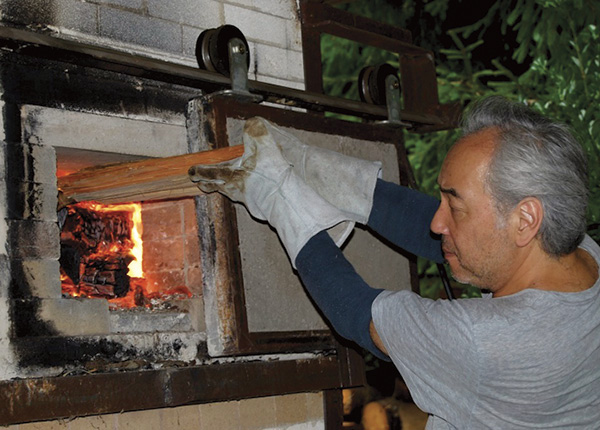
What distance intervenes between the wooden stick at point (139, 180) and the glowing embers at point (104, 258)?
33 centimetres

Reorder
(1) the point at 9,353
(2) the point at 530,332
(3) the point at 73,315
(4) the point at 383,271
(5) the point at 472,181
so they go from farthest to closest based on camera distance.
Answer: (4) the point at 383,271 < (3) the point at 73,315 < (1) the point at 9,353 < (5) the point at 472,181 < (2) the point at 530,332

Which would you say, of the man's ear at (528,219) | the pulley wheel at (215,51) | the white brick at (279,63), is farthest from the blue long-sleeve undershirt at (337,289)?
the white brick at (279,63)

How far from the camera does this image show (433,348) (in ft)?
8.39

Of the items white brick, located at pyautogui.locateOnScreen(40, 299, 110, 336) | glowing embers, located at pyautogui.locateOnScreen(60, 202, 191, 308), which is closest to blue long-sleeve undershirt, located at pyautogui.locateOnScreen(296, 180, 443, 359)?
white brick, located at pyautogui.locateOnScreen(40, 299, 110, 336)

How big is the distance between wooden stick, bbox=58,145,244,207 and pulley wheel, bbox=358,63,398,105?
1520mm

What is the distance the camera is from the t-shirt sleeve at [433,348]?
252 centimetres

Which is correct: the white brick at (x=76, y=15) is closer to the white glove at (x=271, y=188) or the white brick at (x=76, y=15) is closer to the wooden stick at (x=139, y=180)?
the wooden stick at (x=139, y=180)

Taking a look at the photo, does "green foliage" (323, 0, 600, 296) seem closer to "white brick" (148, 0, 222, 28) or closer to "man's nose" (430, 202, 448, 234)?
"white brick" (148, 0, 222, 28)

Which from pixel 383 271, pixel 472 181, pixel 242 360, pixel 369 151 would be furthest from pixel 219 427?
pixel 472 181

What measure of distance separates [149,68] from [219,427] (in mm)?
1734

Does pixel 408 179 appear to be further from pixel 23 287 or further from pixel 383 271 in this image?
pixel 23 287

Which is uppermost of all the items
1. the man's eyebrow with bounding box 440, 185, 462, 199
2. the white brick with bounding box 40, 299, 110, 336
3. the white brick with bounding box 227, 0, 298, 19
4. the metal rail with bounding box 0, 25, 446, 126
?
the white brick with bounding box 227, 0, 298, 19

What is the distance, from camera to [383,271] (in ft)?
14.8

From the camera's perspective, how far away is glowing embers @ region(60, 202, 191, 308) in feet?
13.4
